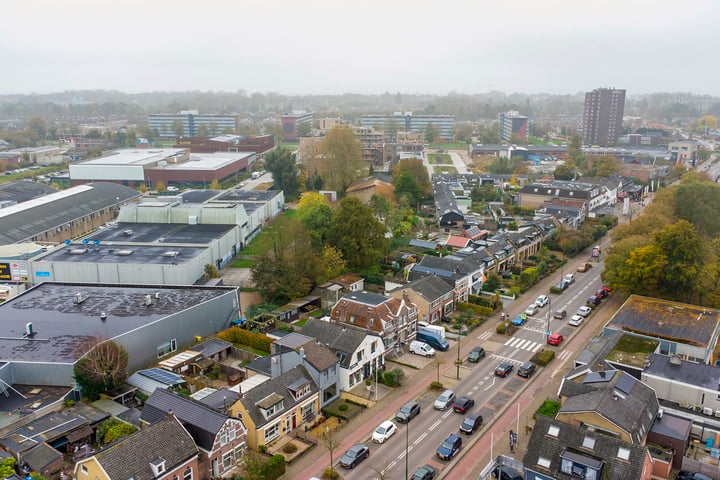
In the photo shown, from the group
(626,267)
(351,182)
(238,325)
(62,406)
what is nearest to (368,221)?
(238,325)

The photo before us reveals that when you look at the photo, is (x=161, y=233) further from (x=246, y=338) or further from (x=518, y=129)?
(x=518, y=129)

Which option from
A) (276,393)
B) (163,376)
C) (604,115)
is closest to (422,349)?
(276,393)

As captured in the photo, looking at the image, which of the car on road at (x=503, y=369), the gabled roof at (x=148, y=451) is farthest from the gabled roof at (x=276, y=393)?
the car on road at (x=503, y=369)

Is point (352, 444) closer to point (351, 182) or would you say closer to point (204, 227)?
point (204, 227)

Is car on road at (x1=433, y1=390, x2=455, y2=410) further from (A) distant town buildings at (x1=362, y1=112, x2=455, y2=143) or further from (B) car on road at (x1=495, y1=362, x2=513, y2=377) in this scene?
(A) distant town buildings at (x1=362, y1=112, x2=455, y2=143)

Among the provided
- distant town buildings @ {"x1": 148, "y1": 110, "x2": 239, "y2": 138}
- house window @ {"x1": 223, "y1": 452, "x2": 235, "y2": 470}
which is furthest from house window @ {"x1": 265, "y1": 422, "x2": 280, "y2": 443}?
distant town buildings @ {"x1": 148, "y1": 110, "x2": 239, "y2": 138}

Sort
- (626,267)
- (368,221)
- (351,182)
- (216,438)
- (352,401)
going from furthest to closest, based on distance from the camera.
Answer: (351,182) < (368,221) < (626,267) < (352,401) < (216,438)
